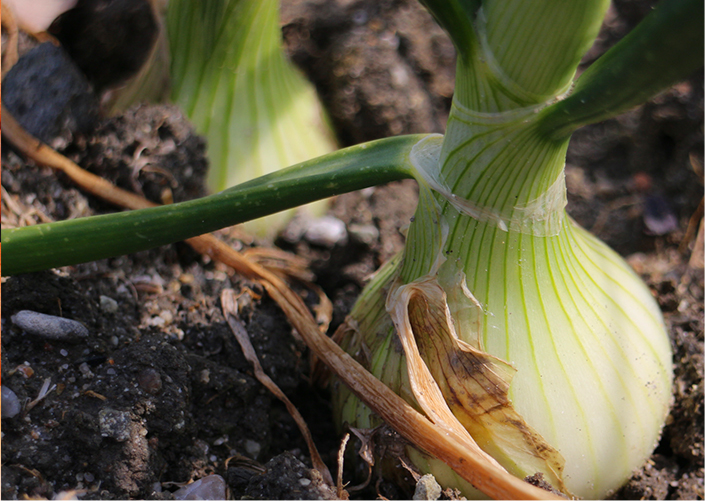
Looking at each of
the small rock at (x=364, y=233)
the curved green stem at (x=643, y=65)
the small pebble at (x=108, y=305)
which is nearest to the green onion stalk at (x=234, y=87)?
the small rock at (x=364, y=233)

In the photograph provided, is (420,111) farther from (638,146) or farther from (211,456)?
(211,456)

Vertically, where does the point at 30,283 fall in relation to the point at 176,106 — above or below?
below

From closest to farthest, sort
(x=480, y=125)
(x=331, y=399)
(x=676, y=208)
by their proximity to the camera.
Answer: (x=480, y=125)
(x=331, y=399)
(x=676, y=208)

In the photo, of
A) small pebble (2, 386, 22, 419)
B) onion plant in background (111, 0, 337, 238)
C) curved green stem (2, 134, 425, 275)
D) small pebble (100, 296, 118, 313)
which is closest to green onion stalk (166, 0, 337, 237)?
onion plant in background (111, 0, 337, 238)

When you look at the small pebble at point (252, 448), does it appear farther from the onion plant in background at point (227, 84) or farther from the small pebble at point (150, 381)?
the onion plant in background at point (227, 84)

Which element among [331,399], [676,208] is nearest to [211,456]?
[331,399]

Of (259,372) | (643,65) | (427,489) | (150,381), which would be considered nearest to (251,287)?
(259,372)
